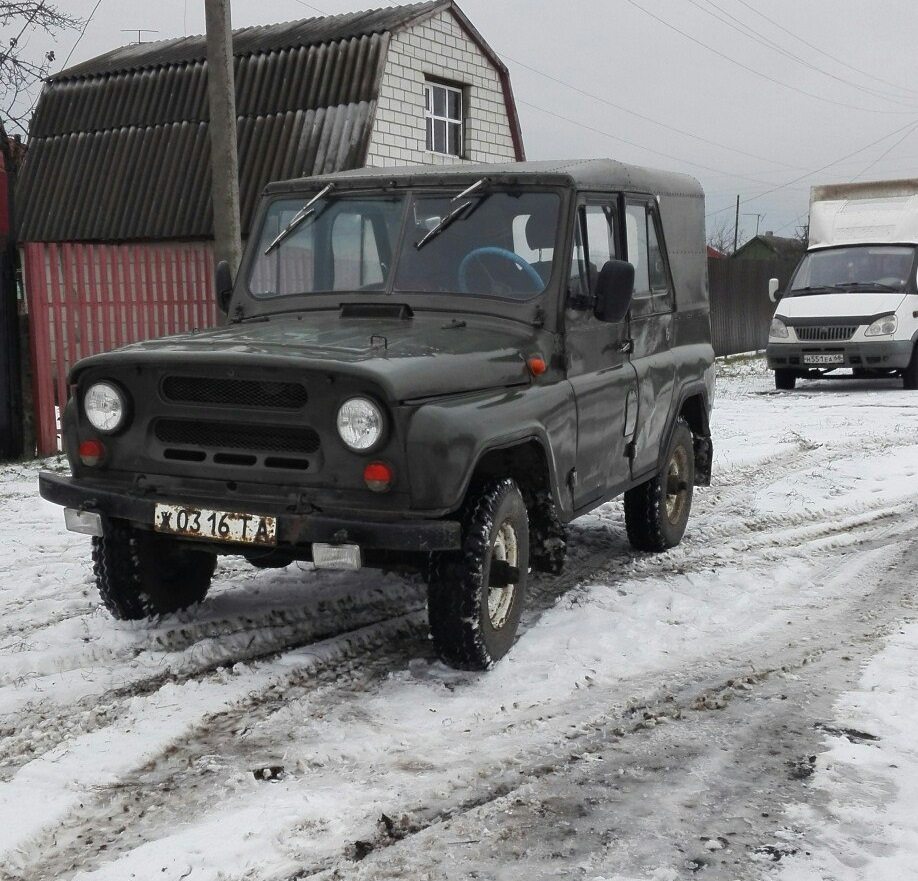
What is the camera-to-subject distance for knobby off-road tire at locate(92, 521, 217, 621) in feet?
17.8

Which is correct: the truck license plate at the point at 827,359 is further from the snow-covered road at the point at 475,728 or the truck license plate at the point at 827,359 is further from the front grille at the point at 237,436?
the front grille at the point at 237,436

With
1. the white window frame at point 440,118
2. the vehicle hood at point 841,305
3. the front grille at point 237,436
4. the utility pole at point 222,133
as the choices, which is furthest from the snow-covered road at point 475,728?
the white window frame at point 440,118

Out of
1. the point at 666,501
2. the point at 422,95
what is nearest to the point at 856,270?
the point at 422,95

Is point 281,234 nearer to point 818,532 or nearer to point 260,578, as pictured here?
point 260,578

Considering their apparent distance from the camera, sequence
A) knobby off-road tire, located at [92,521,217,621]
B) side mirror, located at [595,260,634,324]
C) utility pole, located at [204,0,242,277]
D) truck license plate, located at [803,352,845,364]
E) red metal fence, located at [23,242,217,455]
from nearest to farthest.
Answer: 1. knobby off-road tire, located at [92,521,217,621]
2. side mirror, located at [595,260,634,324]
3. red metal fence, located at [23,242,217,455]
4. utility pole, located at [204,0,242,277]
5. truck license plate, located at [803,352,845,364]

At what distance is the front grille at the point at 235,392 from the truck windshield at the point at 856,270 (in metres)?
14.4

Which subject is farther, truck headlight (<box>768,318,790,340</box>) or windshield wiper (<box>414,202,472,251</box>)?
truck headlight (<box>768,318,790,340</box>)

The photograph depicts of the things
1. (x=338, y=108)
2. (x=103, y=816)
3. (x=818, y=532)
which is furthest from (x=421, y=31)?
(x=103, y=816)

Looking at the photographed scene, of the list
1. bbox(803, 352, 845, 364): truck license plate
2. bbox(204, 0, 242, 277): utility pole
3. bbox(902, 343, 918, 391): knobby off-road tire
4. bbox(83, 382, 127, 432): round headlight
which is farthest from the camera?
bbox(902, 343, 918, 391): knobby off-road tire

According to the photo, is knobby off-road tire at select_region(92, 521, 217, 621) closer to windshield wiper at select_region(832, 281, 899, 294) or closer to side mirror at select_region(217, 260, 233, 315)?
side mirror at select_region(217, 260, 233, 315)

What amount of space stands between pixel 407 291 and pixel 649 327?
5.64 feet

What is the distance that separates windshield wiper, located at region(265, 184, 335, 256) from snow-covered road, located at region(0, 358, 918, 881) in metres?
1.79

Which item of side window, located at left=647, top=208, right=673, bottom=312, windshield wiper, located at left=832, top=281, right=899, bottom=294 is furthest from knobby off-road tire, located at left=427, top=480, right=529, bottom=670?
windshield wiper, located at left=832, top=281, right=899, bottom=294

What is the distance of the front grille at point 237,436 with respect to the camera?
4738mm
